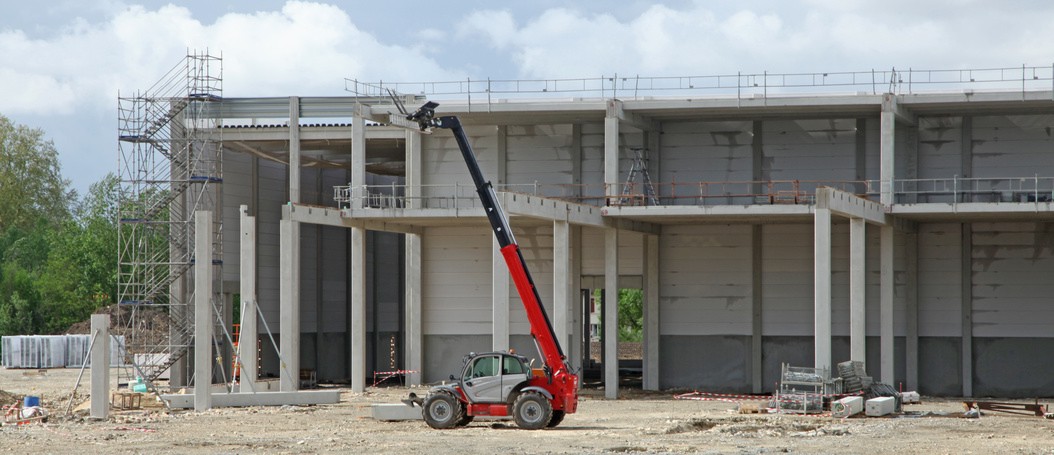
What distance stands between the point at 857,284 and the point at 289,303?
643 inches

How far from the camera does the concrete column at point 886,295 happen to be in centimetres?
3819

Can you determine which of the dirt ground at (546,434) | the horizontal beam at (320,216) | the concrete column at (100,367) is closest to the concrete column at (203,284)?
the dirt ground at (546,434)

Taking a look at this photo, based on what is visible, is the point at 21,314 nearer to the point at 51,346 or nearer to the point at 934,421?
the point at 51,346

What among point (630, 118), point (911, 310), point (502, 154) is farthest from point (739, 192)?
point (502, 154)

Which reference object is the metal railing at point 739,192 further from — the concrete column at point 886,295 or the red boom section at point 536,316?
the red boom section at point 536,316

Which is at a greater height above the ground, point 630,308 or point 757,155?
point 757,155

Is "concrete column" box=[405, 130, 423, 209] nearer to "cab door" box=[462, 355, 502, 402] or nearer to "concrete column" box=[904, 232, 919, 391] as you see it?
"concrete column" box=[904, 232, 919, 391]

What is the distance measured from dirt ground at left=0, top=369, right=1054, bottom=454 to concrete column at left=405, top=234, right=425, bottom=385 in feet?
28.0

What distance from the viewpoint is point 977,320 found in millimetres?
40062

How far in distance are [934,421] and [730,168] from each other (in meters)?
13.5

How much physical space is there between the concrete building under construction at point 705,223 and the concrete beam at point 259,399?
2.48 metres

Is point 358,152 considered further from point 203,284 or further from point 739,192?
point 203,284

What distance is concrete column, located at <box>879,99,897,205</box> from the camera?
37500 millimetres

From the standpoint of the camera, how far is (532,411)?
26125 mm
